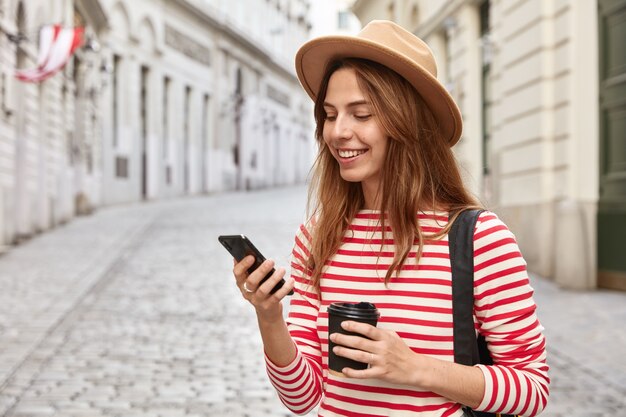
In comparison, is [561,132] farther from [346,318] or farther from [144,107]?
[144,107]

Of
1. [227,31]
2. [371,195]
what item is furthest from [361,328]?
[227,31]

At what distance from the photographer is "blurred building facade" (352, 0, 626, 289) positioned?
11.0m

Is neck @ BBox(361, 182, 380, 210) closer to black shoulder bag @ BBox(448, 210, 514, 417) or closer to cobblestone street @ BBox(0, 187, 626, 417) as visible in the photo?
black shoulder bag @ BBox(448, 210, 514, 417)

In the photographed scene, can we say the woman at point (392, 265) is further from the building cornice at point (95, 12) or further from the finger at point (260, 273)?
the building cornice at point (95, 12)

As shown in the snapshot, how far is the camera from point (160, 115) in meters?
34.2

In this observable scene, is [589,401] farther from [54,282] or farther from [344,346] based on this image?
[54,282]

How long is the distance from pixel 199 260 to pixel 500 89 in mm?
5383

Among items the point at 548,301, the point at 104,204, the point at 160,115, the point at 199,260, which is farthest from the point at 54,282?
the point at 160,115

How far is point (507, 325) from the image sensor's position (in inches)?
75.5

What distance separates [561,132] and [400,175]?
10450mm

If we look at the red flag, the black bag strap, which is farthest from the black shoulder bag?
the red flag

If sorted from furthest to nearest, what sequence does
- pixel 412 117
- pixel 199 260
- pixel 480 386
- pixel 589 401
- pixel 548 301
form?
1. pixel 199 260
2. pixel 548 301
3. pixel 589 401
4. pixel 412 117
5. pixel 480 386

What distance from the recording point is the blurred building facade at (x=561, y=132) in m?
11.0

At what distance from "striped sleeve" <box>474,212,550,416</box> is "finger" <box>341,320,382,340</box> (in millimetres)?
301
